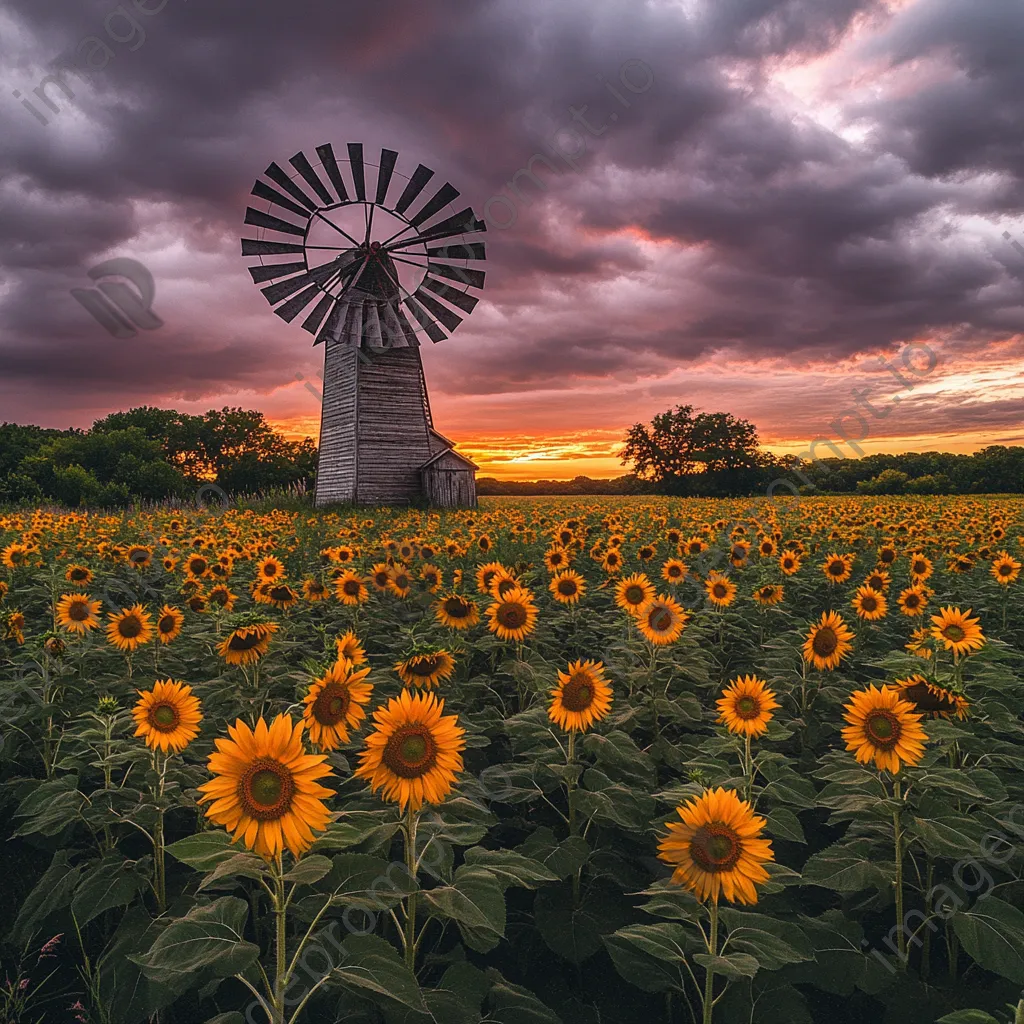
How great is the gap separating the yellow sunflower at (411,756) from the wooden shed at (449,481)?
2530cm

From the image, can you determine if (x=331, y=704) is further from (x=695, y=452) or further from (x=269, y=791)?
(x=695, y=452)

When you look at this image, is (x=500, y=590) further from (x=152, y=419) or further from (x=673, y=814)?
(x=152, y=419)

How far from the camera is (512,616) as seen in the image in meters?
4.92

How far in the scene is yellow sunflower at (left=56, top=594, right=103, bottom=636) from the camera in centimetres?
560

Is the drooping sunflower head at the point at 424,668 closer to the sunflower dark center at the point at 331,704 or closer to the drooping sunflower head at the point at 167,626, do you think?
the sunflower dark center at the point at 331,704

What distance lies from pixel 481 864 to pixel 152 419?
276 ft

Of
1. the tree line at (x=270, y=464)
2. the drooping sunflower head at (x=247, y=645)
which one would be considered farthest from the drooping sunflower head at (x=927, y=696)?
the tree line at (x=270, y=464)

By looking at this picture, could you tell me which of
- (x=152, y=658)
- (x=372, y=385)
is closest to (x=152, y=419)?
(x=372, y=385)

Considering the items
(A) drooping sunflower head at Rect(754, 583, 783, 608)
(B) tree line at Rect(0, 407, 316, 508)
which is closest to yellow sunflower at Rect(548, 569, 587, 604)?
(A) drooping sunflower head at Rect(754, 583, 783, 608)

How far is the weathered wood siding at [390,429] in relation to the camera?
27391 mm

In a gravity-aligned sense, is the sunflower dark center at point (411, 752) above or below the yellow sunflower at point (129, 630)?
above

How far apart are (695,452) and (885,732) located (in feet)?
219

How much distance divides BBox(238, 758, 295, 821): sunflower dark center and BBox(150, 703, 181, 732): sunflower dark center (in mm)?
1357

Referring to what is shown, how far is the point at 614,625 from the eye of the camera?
5500 millimetres
